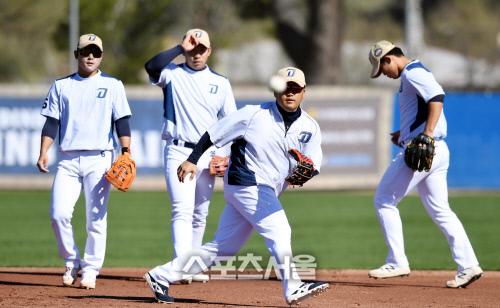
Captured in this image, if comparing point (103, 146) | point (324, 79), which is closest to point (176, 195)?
point (103, 146)

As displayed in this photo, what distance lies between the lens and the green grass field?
12.0m

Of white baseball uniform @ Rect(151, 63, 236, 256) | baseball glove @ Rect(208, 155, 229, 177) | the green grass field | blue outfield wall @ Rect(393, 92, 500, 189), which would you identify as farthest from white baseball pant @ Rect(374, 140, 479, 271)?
blue outfield wall @ Rect(393, 92, 500, 189)

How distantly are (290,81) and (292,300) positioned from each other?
1.53m

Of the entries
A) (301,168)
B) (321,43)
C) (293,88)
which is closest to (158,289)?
(301,168)

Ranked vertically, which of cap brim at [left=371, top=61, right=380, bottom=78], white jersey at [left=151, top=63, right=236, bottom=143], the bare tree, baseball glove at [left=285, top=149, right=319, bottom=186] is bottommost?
baseball glove at [left=285, top=149, right=319, bottom=186]

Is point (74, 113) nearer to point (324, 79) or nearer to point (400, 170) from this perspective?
point (400, 170)

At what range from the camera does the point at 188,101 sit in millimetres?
9336

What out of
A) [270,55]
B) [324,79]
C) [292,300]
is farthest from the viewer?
[270,55]

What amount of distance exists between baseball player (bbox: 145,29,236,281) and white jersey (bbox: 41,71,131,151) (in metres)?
0.43

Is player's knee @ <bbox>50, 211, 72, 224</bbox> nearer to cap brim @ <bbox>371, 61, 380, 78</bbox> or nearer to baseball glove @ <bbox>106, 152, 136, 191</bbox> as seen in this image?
baseball glove @ <bbox>106, 152, 136, 191</bbox>

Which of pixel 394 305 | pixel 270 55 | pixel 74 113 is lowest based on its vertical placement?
pixel 394 305

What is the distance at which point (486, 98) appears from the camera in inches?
864

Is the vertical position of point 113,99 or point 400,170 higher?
point 113,99

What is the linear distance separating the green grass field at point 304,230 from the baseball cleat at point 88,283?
2107 mm
